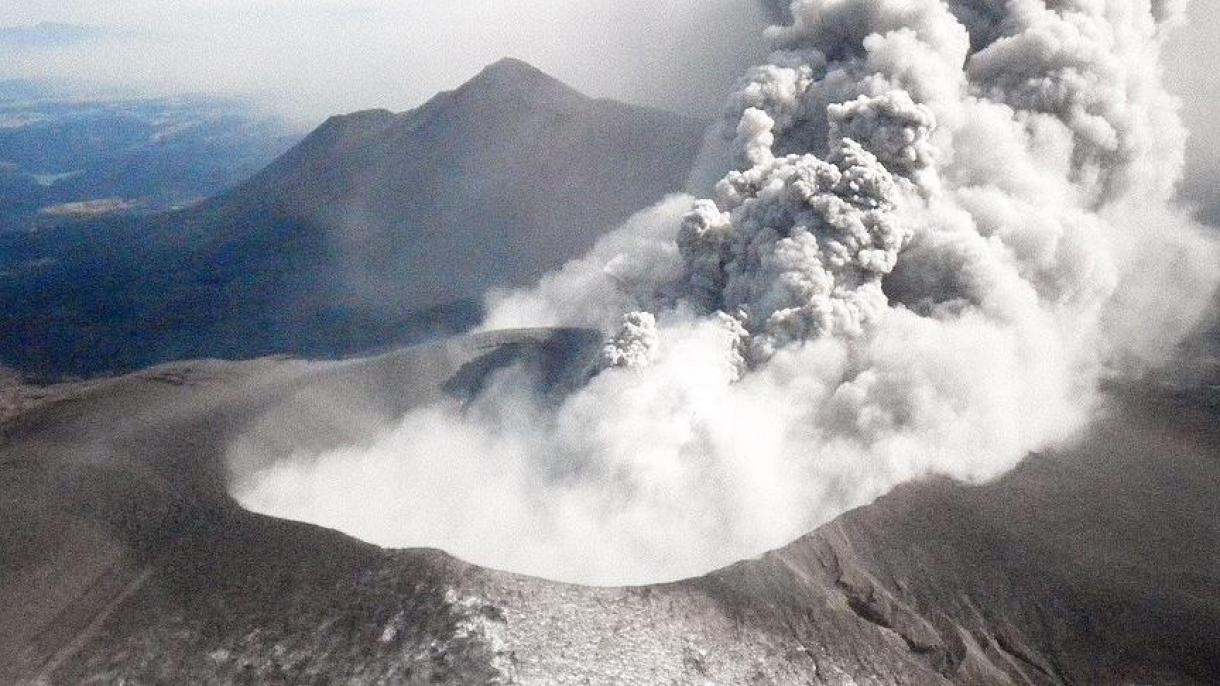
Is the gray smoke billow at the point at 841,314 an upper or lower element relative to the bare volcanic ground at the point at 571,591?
upper

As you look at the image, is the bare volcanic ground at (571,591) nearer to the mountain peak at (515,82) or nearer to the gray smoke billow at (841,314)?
the gray smoke billow at (841,314)

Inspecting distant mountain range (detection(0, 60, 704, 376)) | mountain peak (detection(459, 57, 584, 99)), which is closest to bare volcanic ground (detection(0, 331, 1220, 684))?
distant mountain range (detection(0, 60, 704, 376))

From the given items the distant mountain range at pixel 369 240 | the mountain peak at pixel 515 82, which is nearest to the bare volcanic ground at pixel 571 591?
the distant mountain range at pixel 369 240

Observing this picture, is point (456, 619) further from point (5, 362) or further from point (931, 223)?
point (5, 362)

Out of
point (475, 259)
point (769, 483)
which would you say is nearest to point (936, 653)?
point (769, 483)

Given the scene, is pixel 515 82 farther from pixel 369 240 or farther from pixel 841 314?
pixel 841 314

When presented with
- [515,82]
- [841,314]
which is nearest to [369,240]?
[515,82]
